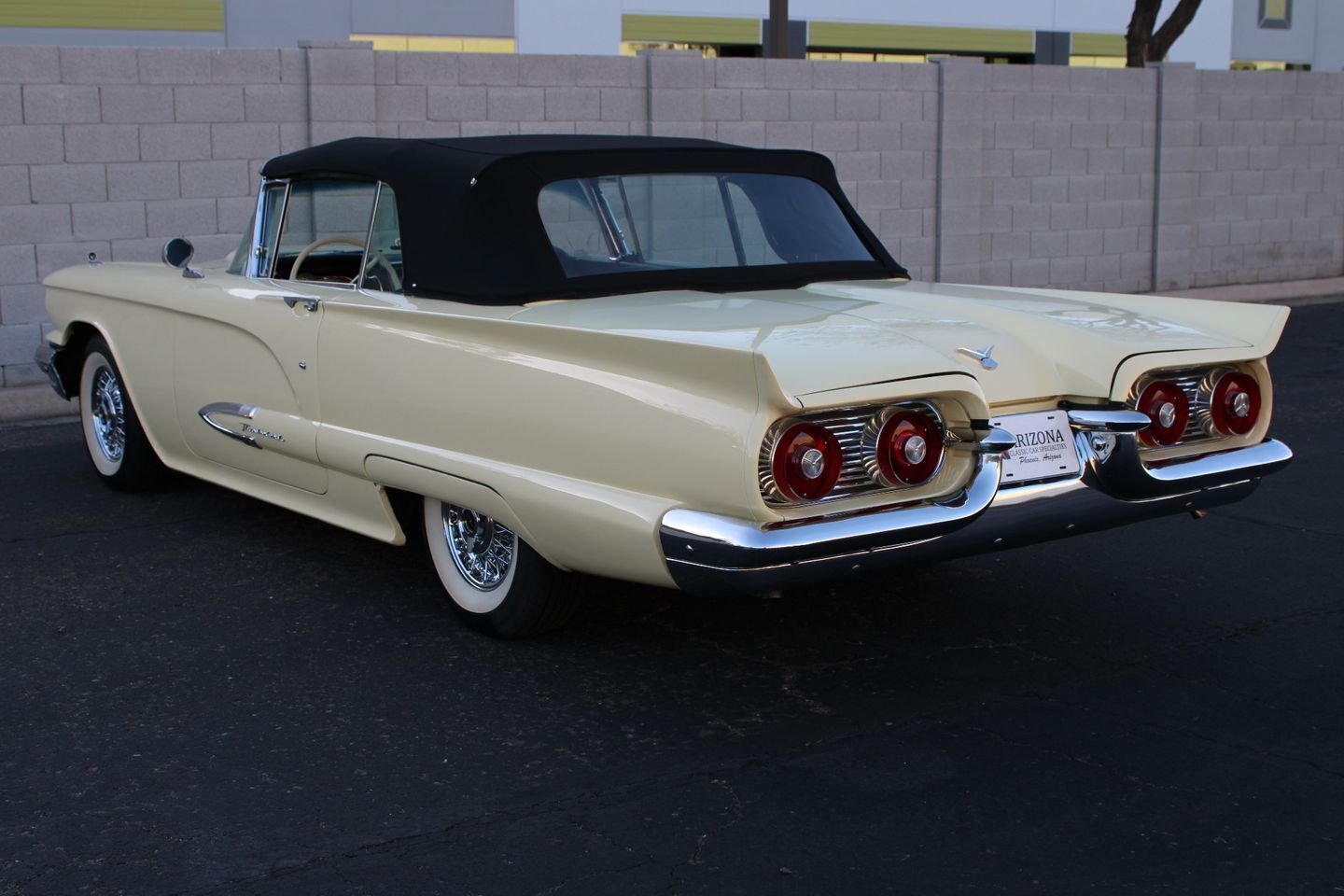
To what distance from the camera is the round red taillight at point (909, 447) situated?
3.81 meters

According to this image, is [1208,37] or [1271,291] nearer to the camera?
[1271,291]

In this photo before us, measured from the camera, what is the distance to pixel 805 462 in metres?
3.68

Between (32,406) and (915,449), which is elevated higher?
(915,449)

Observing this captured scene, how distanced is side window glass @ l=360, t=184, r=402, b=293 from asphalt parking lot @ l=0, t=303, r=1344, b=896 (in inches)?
41.5

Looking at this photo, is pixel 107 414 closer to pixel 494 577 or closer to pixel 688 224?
pixel 494 577

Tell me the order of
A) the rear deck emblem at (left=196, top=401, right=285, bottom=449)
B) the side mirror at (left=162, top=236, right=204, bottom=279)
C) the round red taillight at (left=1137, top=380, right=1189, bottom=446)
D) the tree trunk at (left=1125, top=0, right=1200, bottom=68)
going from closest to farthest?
the round red taillight at (left=1137, top=380, right=1189, bottom=446) → the rear deck emblem at (left=196, top=401, right=285, bottom=449) → the side mirror at (left=162, top=236, right=204, bottom=279) → the tree trunk at (left=1125, top=0, right=1200, bottom=68)

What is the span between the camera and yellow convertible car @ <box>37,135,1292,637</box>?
372 cm

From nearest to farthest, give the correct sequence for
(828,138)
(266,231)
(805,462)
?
(805,462) < (266,231) < (828,138)

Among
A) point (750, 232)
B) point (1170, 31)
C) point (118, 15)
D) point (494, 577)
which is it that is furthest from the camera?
point (118, 15)

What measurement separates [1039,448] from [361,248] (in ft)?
8.08

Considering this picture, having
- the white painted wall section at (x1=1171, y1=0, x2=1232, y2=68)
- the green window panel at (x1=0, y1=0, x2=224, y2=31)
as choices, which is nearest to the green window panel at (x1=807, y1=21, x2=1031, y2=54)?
A: the white painted wall section at (x1=1171, y1=0, x2=1232, y2=68)

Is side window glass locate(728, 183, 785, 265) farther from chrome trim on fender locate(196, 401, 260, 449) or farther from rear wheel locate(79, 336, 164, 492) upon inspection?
rear wheel locate(79, 336, 164, 492)

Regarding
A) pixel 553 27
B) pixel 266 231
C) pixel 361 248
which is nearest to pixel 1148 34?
pixel 553 27

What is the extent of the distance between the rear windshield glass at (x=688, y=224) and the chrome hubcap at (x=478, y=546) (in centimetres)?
81
